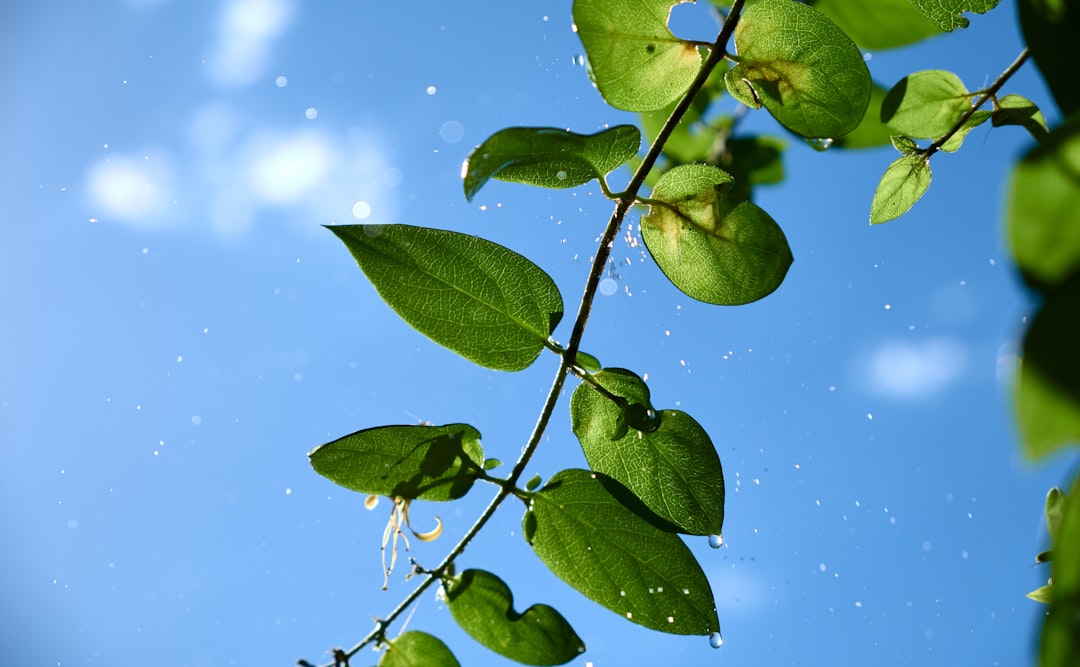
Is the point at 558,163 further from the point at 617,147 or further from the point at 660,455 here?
the point at 660,455

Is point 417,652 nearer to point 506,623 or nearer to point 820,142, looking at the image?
point 506,623

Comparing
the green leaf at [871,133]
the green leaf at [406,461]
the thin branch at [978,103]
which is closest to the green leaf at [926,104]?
the thin branch at [978,103]

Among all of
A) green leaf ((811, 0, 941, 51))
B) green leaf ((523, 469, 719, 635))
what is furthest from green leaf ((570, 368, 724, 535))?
green leaf ((811, 0, 941, 51))

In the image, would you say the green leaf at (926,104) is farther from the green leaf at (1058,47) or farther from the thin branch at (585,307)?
the green leaf at (1058,47)

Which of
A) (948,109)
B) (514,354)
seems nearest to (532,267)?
(514,354)

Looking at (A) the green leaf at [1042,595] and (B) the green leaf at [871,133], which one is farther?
(B) the green leaf at [871,133]

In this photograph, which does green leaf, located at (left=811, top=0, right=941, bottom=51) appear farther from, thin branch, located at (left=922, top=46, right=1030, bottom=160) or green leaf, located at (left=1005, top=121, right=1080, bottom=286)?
green leaf, located at (left=1005, top=121, right=1080, bottom=286)

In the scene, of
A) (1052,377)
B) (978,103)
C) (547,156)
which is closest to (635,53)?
(547,156)
